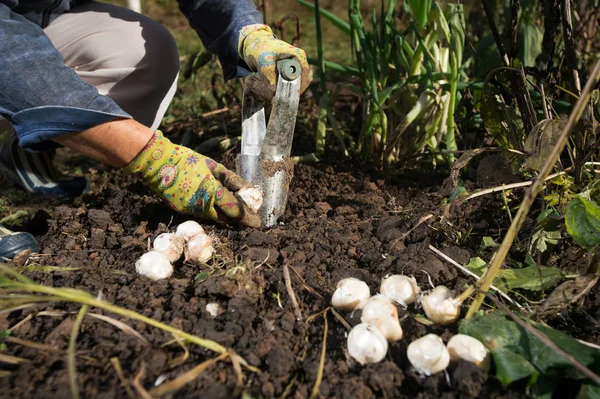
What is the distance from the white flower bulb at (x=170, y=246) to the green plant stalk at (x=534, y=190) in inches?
25.8

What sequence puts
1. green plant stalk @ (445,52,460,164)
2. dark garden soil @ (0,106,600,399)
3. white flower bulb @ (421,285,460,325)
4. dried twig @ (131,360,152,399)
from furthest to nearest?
1. green plant stalk @ (445,52,460,164)
2. white flower bulb @ (421,285,460,325)
3. dark garden soil @ (0,106,600,399)
4. dried twig @ (131,360,152,399)

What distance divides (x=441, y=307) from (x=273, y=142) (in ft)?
1.94

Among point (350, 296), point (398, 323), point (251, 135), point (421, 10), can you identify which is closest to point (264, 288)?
point (350, 296)

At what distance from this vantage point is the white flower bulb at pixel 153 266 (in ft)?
4.09

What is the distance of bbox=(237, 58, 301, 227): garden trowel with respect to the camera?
1373 mm

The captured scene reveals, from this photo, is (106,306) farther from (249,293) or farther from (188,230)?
(188,230)

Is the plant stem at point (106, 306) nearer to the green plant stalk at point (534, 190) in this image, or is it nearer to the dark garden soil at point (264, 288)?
the dark garden soil at point (264, 288)

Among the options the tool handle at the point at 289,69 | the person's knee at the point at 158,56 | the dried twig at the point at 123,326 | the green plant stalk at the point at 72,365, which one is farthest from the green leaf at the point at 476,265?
the person's knee at the point at 158,56

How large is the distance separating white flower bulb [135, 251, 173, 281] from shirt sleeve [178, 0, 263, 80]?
0.74m

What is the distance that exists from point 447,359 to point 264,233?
573mm

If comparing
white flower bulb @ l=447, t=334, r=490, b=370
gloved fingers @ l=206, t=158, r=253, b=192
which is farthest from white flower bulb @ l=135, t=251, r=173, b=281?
white flower bulb @ l=447, t=334, r=490, b=370

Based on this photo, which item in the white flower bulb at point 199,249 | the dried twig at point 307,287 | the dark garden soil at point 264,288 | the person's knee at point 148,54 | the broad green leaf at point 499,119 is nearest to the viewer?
the dark garden soil at point 264,288

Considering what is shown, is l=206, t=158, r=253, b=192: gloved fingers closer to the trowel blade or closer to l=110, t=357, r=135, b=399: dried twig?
the trowel blade

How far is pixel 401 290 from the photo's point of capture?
115cm
